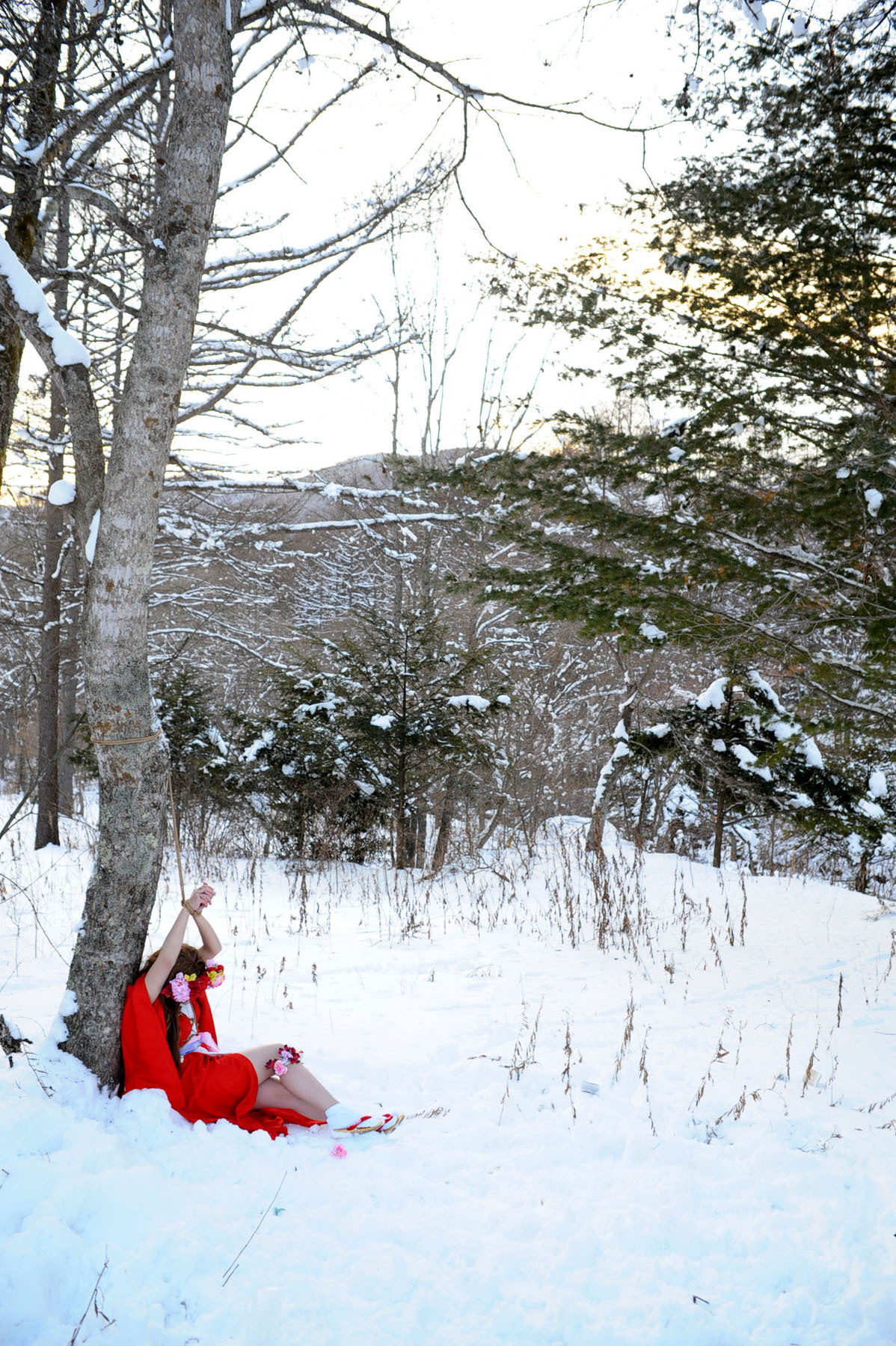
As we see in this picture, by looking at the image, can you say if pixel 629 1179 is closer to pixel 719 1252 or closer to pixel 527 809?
pixel 719 1252

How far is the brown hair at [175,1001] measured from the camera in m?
3.15

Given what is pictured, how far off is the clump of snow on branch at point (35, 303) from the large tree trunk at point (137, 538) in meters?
0.31

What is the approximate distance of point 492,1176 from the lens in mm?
2879

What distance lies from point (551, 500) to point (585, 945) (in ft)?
11.2

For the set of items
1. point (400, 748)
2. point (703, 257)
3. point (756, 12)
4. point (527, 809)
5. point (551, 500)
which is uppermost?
point (703, 257)

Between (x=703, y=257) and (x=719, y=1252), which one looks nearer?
(x=719, y=1252)

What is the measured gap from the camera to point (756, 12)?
288 cm

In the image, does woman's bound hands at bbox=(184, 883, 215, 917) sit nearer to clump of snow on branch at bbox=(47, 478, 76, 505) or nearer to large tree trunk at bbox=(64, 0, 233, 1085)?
large tree trunk at bbox=(64, 0, 233, 1085)

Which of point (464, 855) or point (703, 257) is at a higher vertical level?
point (703, 257)

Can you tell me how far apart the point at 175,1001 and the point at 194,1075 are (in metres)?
0.30

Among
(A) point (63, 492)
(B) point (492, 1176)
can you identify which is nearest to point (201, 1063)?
(B) point (492, 1176)

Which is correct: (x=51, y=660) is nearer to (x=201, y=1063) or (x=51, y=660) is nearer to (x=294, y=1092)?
(x=201, y=1063)

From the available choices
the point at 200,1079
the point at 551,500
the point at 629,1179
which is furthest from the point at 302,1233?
the point at 551,500

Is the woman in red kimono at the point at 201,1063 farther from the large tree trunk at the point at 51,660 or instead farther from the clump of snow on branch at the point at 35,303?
the large tree trunk at the point at 51,660
